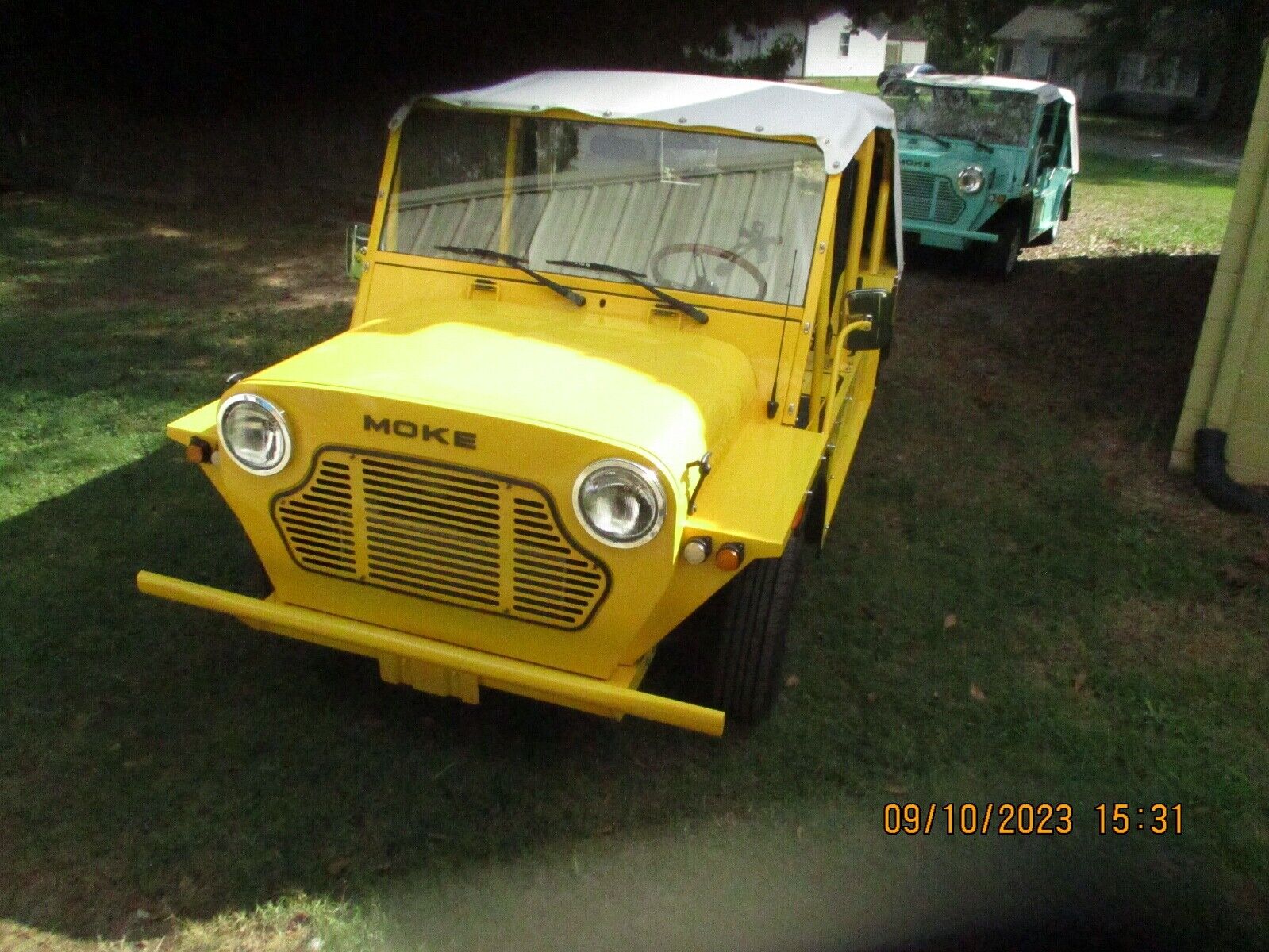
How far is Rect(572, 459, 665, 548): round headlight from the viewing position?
2.71 metres

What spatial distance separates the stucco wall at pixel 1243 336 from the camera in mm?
5391

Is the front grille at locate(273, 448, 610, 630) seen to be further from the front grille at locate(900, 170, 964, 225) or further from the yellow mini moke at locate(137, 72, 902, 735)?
the front grille at locate(900, 170, 964, 225)

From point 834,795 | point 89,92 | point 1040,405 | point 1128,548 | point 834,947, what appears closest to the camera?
point 834,947

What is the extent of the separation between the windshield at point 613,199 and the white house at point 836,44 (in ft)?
37.4

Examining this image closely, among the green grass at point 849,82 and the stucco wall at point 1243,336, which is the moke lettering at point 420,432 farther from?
the green grass at point 849,82

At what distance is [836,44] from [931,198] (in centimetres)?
2324

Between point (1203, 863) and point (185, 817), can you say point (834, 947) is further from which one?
point (185, 817)

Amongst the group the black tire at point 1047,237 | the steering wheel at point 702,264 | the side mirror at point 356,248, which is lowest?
the black tire at point 1047,237

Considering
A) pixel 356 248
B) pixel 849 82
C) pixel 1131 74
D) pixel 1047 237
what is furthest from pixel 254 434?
pixel 1131 74

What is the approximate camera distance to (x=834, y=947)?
9.53 feet

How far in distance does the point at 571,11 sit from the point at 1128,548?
30.3ft

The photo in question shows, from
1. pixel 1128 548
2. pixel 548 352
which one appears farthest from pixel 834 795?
pixel 1128 548

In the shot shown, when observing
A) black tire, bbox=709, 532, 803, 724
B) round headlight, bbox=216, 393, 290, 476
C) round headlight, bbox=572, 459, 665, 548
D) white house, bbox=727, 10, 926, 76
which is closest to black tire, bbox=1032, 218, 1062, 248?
white house, bbox=727, 10, 926, 76

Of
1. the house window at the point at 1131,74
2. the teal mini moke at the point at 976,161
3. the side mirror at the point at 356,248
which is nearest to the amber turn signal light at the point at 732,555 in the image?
the side mirror at the point at 356,248
